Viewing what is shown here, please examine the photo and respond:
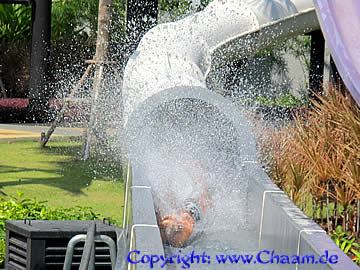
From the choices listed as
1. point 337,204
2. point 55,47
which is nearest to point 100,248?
point 337,204

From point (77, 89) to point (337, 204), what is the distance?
21.2ft

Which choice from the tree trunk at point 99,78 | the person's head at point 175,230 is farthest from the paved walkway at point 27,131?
the person's head at point 175,230

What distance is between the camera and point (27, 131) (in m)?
14.7

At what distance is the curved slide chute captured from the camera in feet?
14.9

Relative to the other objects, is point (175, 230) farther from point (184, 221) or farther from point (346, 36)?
point (346, 36)

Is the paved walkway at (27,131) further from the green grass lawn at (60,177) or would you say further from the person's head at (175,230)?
the person's head at (175,230)

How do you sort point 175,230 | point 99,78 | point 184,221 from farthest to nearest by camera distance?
point 99,78 → point 184,221 → point 175,230

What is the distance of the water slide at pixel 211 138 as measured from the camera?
15.4ft

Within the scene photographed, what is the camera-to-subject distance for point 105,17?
41.7 ft

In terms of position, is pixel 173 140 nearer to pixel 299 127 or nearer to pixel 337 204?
pixel 299 127

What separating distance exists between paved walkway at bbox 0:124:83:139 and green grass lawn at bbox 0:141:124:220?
54 cm

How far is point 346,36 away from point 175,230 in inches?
65.2

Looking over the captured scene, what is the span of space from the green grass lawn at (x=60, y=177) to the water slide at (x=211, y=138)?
1.02m

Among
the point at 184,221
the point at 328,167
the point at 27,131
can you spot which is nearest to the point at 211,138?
the point at 328,167
